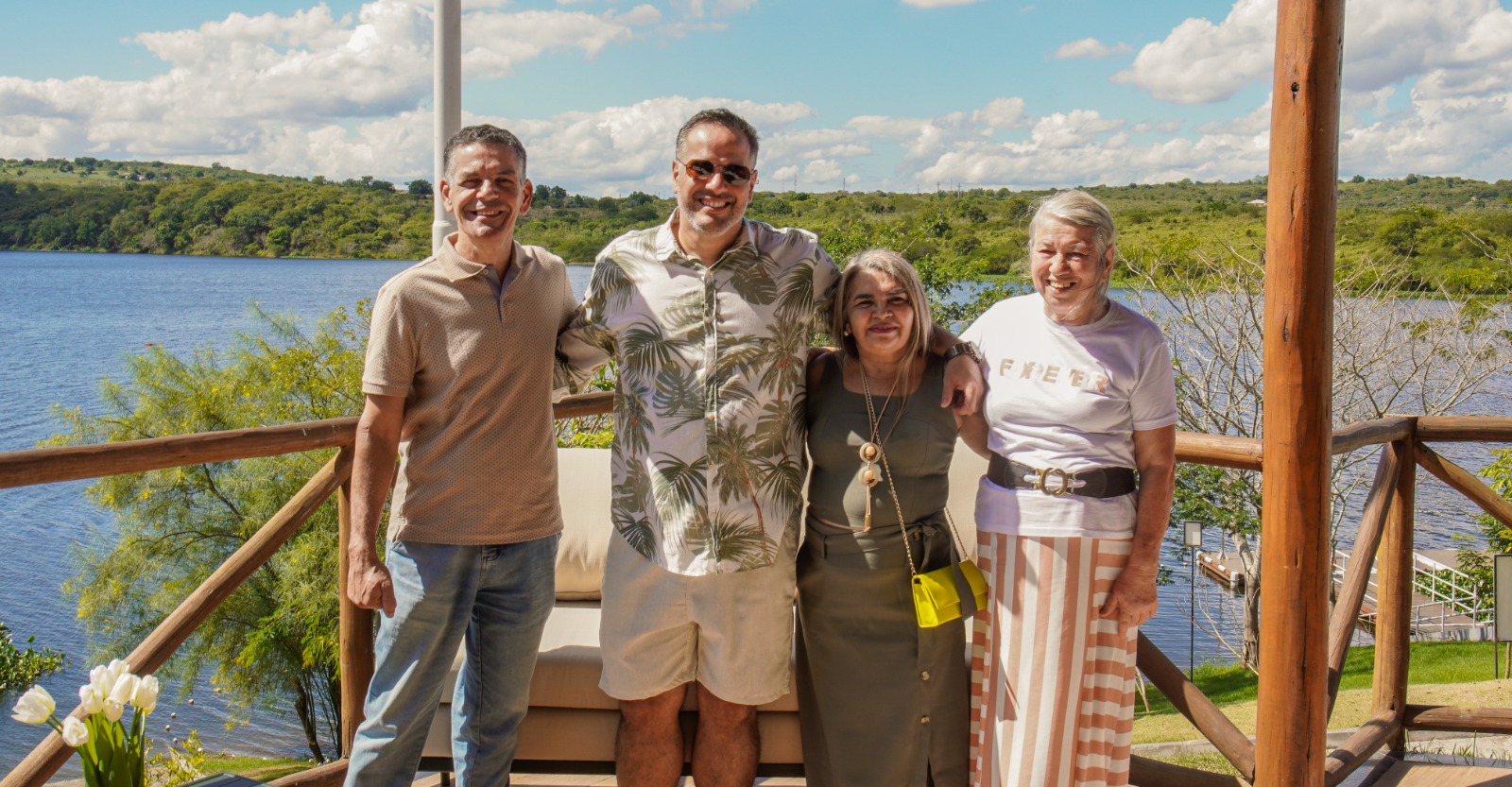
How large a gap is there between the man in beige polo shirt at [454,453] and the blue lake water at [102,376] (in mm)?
2362

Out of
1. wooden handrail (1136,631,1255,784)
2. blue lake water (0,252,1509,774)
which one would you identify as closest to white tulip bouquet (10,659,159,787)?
wooden handrail (1136,631,1255,784)

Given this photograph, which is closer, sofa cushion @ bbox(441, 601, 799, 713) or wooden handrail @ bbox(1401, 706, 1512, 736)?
sofa cushion @ bbox(441, 601, 799, 713)

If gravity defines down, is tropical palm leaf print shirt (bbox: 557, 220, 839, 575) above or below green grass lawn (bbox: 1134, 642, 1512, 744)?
above

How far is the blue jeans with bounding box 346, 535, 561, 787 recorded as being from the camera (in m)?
2.20

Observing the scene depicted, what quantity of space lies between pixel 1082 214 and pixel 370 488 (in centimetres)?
157

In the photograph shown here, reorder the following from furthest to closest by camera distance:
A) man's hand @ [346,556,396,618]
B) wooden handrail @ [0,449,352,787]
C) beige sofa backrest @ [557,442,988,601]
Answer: beige sofa backrest @ [557,442,988,601], wooden handrail @ [0,449,352,787], man's hand @ [346,556,396,618]

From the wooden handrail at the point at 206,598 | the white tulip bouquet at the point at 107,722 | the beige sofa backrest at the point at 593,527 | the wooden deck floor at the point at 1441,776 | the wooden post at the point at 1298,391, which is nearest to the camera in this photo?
the white tulip bouquet at the point at 107,722

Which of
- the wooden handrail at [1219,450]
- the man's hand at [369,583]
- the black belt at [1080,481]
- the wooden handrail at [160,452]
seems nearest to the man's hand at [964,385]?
the black belt at [1080,481]

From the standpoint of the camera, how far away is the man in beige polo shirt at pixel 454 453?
214 centimetres

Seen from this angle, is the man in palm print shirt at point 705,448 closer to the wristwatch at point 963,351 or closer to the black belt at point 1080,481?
the wristwatch at point 963,351

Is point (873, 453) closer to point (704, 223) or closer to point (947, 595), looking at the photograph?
point (947, 595)

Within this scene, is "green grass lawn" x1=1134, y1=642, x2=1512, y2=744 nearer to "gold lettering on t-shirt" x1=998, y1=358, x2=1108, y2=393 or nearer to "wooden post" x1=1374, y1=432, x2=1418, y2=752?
"wooden post" x1=1374, y1=432, x2=1418, y2=752

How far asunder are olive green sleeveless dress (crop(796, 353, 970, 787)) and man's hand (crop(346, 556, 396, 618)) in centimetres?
91

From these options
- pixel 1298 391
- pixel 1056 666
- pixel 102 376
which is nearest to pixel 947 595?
pixel 1056 666
